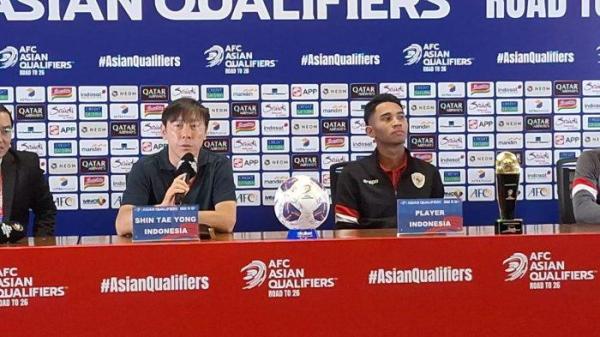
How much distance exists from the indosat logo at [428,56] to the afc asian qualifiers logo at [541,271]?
2.28 m

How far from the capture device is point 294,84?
15.1ft

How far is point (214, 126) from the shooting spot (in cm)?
460

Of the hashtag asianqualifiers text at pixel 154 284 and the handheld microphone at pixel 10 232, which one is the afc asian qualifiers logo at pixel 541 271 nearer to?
the hashtag asianqualifiers text at pixel 154 284

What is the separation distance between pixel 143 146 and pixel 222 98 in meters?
0.53

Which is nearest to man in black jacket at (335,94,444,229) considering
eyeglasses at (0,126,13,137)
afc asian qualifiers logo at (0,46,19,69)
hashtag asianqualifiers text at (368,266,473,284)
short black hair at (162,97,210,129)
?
short black hair at (162,97,210,129)

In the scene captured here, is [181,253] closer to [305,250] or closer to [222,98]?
[305,250]

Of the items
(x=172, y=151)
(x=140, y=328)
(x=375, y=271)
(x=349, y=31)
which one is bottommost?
(x=140, y=328)

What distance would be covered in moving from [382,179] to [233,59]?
57.7 inches

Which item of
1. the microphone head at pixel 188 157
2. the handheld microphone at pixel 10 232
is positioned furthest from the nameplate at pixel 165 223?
the microphone head at pixel 188 157

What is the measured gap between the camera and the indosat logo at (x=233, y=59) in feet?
14.9

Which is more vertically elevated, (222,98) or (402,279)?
(222,98)

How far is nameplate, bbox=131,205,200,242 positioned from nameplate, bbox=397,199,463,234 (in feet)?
2.14

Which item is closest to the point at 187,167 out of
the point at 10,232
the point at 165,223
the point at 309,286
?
the point at 165,223

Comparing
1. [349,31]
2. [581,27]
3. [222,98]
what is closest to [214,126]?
[222,98]
